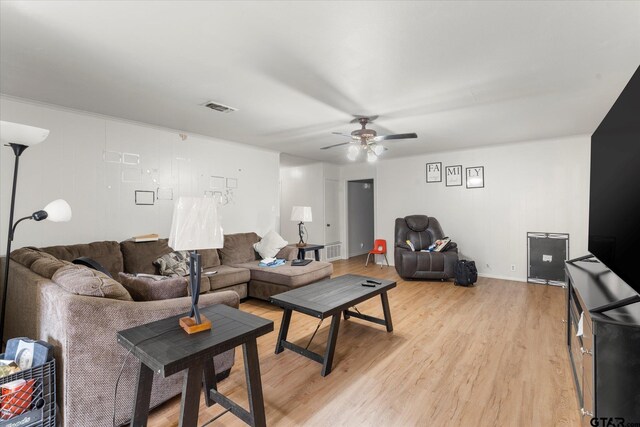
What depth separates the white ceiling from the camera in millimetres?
1681

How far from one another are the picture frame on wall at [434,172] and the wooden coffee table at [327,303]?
3490 mm

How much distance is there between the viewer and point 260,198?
539cm

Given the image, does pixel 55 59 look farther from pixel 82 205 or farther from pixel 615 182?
pixel 615 182

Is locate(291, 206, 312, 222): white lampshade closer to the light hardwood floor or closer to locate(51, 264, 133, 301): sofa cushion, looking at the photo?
the light hardwood floor

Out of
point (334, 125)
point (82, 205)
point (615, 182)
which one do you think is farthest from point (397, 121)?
point (82, 205)

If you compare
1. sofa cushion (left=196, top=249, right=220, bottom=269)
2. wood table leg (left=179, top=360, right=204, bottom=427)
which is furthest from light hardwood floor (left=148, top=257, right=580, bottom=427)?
sofa cushion (left=196, top=249, right=220, bottom=269)

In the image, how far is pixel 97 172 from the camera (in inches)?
136

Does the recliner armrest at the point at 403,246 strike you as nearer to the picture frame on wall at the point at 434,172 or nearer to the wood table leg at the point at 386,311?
the picture frame on wall at the point at 434,172

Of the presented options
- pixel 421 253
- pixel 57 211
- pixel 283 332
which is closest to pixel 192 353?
pixel 283 332

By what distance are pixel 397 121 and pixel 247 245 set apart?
9.39ft

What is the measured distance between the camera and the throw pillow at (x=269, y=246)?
464cm

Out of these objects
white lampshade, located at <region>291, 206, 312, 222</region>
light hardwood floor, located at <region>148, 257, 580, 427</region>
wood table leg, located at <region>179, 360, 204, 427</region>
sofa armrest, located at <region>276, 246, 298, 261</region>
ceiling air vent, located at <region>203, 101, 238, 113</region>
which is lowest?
light hardwood floor, located at <region>148, 257, 580, 427</region>

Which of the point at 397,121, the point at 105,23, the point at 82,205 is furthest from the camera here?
the point at 397,121

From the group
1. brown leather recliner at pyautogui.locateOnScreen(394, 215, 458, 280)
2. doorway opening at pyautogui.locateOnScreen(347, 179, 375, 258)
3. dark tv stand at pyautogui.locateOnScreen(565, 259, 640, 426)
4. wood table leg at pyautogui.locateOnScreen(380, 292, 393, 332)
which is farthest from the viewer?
doorway opening at pyautogui.locateOnScreen(347, 179, 375, 258)
